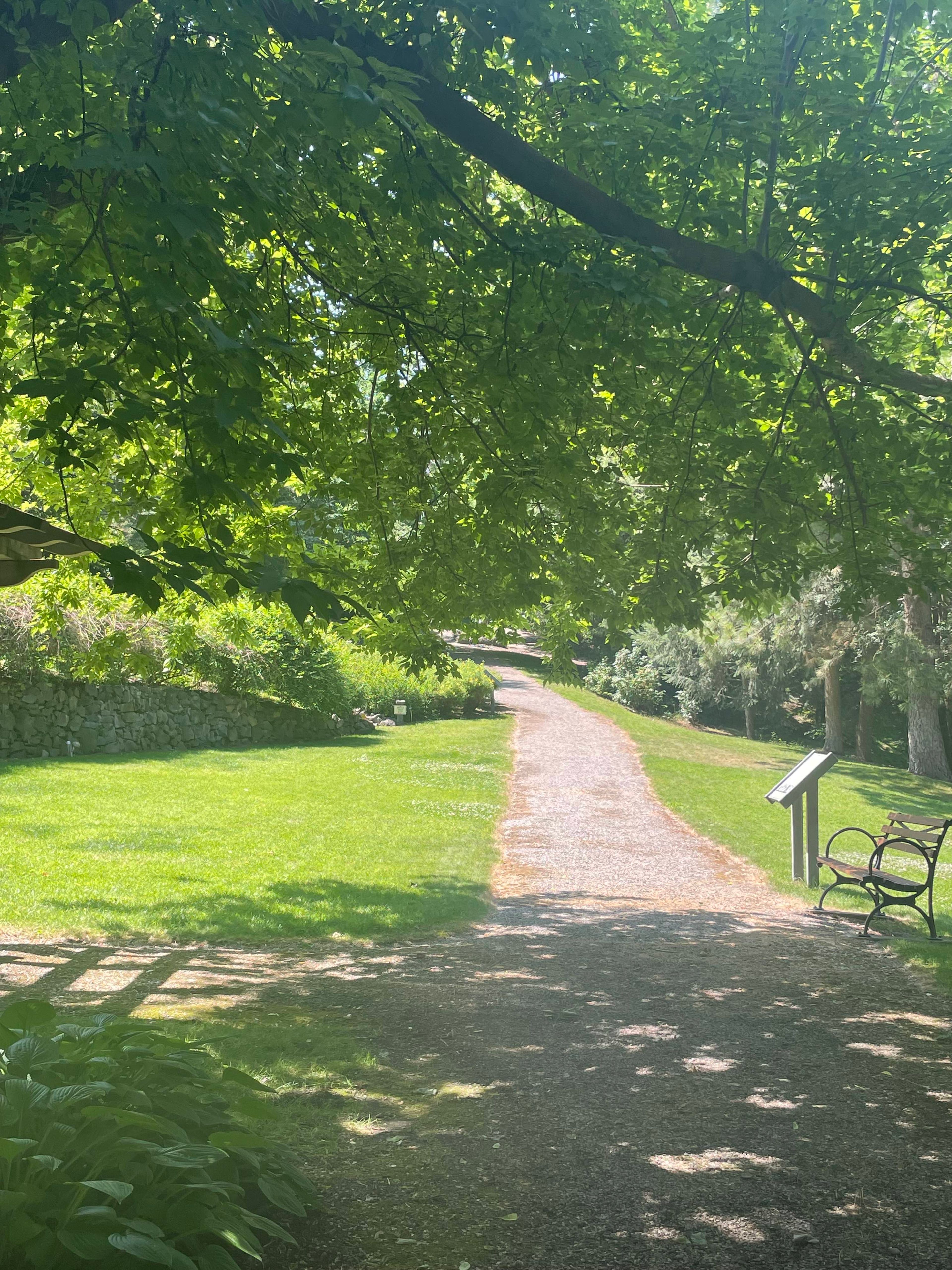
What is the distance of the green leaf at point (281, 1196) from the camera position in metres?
3.35

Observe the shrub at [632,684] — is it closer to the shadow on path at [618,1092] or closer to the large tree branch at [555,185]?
the shadow on path at [618,1092]

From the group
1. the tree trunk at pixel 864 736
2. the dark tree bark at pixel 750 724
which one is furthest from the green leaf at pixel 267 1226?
the dark tree bark at pixel 750 724

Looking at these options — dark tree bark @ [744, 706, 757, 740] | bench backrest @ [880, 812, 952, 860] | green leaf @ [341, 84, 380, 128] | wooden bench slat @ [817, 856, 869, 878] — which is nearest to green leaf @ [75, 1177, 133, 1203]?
green leaf @ [341, 84, 380, 128]

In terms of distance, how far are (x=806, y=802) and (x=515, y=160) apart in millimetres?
8488

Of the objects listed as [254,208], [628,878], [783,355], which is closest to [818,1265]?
[254,208]

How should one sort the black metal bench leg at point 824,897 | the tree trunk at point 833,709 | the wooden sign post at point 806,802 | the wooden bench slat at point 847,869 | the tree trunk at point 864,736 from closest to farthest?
the wooden bench slat at point 847,869, the black metal bench leg at point 824,897, the wooden sign post at point 806,802, the tree trunk at point 833,709, the tree trunk at point 864,736

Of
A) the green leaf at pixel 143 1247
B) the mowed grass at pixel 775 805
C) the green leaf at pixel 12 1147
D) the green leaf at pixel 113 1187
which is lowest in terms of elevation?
the mowed grass at pixel 775 805

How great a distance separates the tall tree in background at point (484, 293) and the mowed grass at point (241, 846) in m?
2.92

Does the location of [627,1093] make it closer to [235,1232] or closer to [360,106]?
[235,1232]

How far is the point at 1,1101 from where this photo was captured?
3.24 metres

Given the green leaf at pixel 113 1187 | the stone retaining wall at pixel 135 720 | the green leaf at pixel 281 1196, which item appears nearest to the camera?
the green leaf at pixel 113 1187

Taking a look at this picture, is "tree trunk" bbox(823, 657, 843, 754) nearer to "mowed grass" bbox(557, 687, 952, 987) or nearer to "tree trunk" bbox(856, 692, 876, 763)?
"tree trunk" bbox(856, 692, 876, 763)

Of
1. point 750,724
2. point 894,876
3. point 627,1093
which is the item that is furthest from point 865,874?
point 750,724

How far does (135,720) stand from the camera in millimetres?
20656
